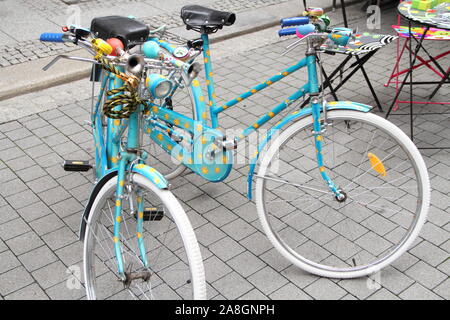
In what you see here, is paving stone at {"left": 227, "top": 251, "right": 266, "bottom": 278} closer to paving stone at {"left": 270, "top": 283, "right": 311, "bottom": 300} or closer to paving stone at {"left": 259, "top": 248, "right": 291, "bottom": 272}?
paving stone at {"left": 259, "top": 248, "right": 291, "bottom": 272}

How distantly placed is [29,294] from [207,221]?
127 cm

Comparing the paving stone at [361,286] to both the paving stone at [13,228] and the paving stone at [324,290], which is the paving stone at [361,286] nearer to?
the paving stone at [324,290]

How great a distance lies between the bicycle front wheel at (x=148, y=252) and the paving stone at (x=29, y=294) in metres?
0.33

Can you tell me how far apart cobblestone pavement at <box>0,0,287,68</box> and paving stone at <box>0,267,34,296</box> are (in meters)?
3.52

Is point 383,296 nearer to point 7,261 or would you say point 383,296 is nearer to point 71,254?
point 71,254

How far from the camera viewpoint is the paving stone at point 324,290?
142 inches

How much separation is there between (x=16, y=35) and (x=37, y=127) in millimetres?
2306

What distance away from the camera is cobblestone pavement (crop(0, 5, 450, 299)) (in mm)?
3686

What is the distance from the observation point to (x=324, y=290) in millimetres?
3658

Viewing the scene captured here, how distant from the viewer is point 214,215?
4375mm

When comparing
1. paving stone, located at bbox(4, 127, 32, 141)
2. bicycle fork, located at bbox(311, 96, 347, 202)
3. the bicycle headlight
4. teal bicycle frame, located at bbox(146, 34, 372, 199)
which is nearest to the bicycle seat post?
teal bicycle frame, located at bbox(146, 34, 372, 199)

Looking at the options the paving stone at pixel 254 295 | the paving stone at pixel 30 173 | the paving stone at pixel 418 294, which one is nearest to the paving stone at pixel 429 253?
the paving stone at pixel 418 294
